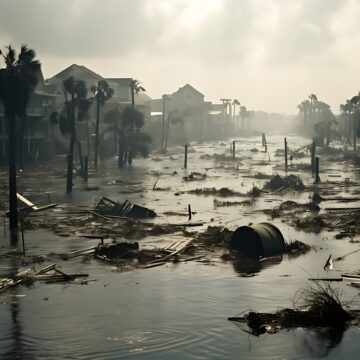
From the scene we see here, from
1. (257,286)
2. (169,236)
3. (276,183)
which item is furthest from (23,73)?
(276,183)

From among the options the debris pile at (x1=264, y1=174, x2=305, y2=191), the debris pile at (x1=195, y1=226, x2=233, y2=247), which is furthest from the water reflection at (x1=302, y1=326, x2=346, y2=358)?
the debris pile at (x1=264, y1=174, x2=305, y2=191)

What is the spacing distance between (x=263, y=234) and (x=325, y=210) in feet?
65.8

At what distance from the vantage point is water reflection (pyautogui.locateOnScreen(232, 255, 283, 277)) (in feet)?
106

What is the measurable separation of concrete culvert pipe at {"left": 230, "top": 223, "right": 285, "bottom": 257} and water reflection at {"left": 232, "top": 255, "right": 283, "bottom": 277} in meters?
0.49

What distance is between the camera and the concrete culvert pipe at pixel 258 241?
1393 inches

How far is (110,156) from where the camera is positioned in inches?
4710

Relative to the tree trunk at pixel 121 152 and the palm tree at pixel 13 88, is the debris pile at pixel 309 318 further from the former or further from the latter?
the tree trunk at pixel 121 152

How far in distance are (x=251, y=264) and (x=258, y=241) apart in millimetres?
1835

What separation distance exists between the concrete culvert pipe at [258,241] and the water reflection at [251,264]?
485mm

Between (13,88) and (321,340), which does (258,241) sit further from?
(13,88)

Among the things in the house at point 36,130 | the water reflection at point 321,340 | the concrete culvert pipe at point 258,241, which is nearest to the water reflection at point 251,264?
the concrete culvert pipe at point 258,241

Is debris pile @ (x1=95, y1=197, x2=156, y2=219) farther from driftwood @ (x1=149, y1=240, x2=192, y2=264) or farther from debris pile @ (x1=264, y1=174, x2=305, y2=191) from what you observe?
debris pile @ (x1=264, y1=174, x2=305, y2=191)

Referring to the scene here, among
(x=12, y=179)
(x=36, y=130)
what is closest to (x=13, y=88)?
(x=12, y=179)

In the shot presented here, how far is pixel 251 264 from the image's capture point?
33.9 m
